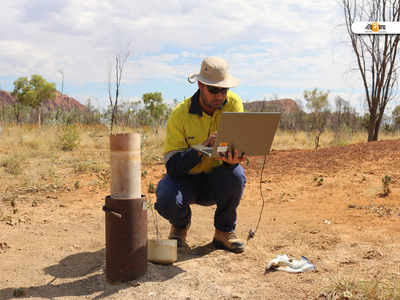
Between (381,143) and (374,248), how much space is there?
5229mm

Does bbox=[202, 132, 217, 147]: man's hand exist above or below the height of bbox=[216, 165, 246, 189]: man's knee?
above

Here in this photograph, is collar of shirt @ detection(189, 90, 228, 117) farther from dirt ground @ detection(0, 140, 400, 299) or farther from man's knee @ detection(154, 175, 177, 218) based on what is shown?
dirt ground @ detection(0, 140, 400, 299)

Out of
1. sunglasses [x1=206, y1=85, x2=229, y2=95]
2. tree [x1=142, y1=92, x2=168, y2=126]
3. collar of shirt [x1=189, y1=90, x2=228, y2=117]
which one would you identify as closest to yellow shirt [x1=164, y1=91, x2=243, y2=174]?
collar of shirt [x1=189, y1=90, x2=228, y2=117]

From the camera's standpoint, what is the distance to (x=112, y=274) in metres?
2.50

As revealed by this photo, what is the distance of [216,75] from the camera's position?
2820 mm

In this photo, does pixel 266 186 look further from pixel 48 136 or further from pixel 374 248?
pixel 48 136

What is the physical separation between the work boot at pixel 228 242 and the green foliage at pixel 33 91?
24.2 meters

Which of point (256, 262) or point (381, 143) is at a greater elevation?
point (381, 143)

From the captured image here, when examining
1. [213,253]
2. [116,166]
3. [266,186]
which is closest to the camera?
[116,166]

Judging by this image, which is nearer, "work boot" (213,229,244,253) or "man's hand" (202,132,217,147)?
"man's hand" (202,132,217,147)

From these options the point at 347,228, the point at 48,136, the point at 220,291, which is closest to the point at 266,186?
the point at 347,228

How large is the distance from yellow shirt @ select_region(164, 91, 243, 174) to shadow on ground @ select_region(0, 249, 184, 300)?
0.85m

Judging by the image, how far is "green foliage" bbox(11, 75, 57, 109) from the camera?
2464 centimetres

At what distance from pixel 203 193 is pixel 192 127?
0.56 metres
